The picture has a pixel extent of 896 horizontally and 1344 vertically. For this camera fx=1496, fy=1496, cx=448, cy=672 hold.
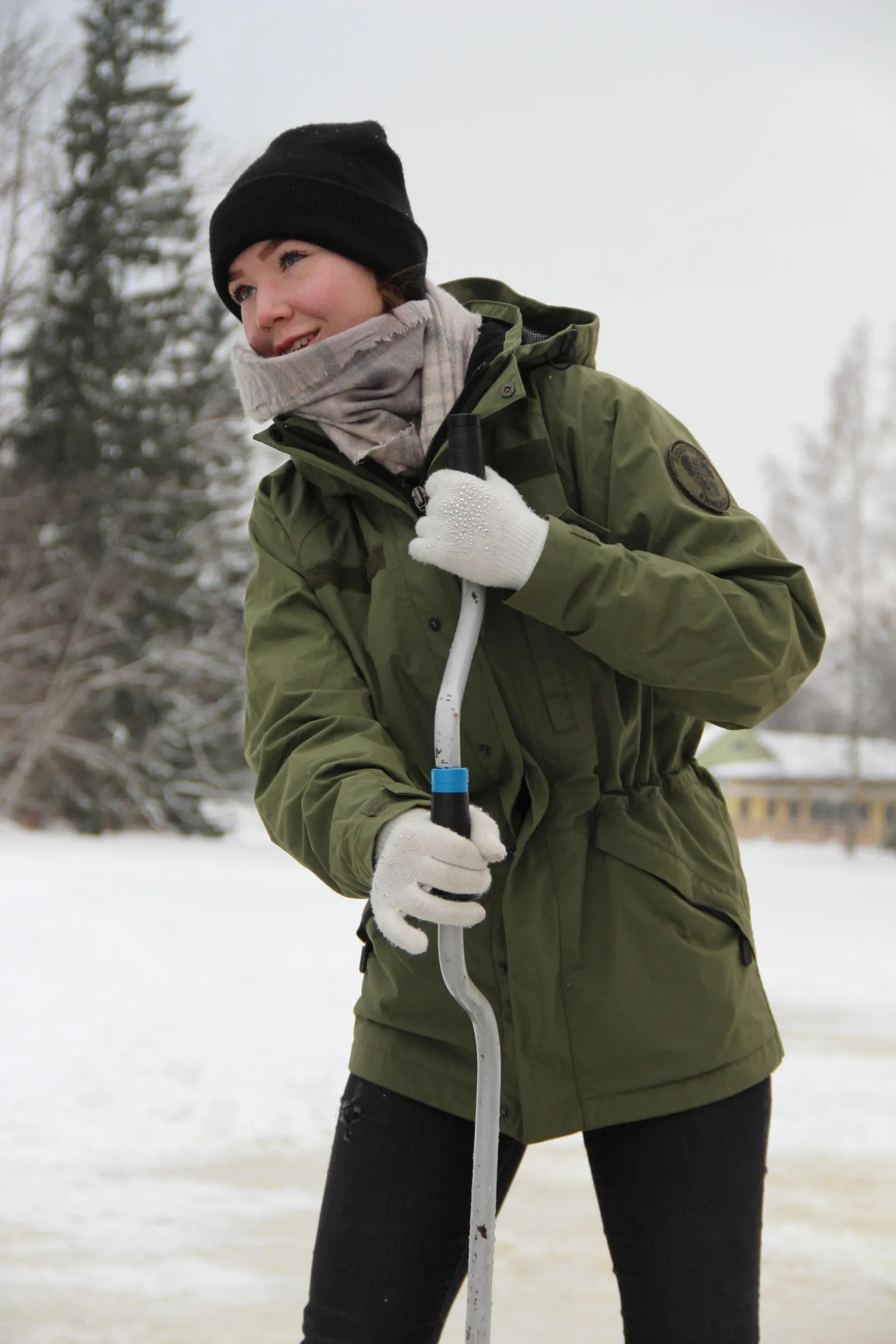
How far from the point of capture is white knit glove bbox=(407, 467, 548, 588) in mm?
1472

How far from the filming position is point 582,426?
1661 millimetres

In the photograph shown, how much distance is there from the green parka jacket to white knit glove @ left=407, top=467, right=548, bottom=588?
0.02 m

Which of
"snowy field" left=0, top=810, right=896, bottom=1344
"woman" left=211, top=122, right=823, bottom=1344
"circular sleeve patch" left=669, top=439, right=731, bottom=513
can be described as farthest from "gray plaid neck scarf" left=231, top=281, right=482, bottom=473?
"snowy field" left=0, top=810, right=896, bottom=1344

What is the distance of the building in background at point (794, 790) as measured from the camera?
3055cm

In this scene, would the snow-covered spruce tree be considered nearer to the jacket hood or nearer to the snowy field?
the snowy field

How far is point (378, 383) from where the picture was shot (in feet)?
5.64

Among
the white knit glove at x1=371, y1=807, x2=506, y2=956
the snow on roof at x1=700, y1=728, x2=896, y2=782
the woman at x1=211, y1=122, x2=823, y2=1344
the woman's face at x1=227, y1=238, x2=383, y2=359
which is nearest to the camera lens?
the white knit glove at x1=371, y1=807, x2=506, y2=956

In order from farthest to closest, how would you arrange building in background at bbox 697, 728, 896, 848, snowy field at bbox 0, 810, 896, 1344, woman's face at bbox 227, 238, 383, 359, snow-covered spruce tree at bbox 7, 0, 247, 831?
building in background at bbox 697, 728, 896, 848
snow-covered spruce tree at bbox 7, 0, 247, 831
snowy field at bbox 0, 810, 896, 1344
woman's face at bbox 227, 238, 383, 359

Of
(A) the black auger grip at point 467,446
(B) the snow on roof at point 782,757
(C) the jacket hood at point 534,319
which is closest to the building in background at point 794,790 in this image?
(B) the snow on roof at point 782,757

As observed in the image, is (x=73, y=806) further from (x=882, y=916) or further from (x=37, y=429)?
(x=882, y=916)

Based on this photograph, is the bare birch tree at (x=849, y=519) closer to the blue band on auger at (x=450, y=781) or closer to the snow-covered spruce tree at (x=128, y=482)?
the snow-covered spruce tree at (x=128, y=482)

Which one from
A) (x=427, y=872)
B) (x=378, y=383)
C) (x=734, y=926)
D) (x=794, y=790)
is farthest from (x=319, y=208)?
(x=794, y=790)

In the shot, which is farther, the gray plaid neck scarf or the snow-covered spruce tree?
the snow-covered spruce tree

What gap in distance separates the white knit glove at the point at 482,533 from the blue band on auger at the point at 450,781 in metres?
0.20
